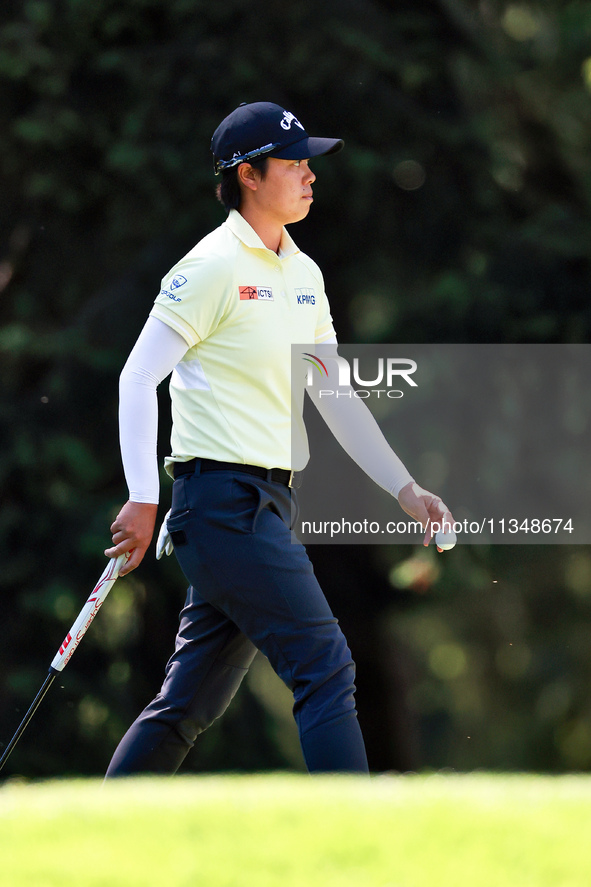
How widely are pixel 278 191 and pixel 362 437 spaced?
78cm

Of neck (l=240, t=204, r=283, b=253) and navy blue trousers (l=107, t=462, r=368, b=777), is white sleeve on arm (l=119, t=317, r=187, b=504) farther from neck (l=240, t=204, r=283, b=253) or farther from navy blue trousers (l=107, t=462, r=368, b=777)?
neck (l=240, t=204, r=283, b=253)

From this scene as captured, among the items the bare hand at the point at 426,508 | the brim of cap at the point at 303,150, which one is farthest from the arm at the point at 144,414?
the bare hand at the point at 426,508

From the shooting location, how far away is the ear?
3.62 m

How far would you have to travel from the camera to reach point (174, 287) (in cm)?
335

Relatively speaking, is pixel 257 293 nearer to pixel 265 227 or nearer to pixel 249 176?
pixel 265 227

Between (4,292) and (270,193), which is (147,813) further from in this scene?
(4,292)

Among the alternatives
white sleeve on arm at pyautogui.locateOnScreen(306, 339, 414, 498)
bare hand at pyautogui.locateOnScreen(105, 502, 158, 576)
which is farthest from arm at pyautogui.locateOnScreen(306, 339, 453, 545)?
bare hand at pyautogui.locateOnScreen(105, 502, 158, 576)

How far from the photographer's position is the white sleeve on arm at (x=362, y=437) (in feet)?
12.5

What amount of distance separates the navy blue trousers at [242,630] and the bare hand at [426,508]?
1.36 feet

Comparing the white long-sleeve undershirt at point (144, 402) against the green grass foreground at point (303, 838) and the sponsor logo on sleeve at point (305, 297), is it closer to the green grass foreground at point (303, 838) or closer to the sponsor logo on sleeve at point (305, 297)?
the sponsor logo on sleeve at point (305, 297)

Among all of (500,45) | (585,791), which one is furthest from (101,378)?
(585,791)

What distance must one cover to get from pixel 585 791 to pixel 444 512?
4.39 feet

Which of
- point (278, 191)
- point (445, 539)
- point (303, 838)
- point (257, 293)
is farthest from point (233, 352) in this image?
point (303, 838)

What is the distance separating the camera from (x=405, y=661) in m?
8.67
